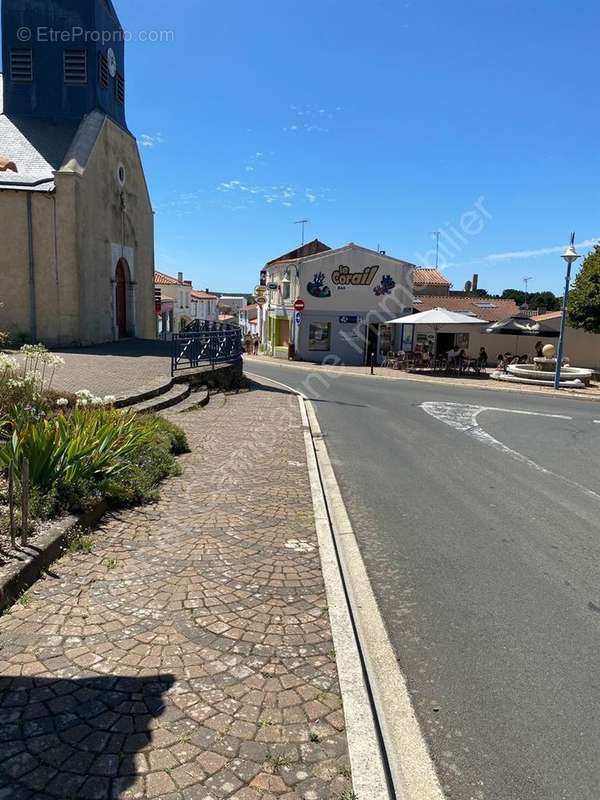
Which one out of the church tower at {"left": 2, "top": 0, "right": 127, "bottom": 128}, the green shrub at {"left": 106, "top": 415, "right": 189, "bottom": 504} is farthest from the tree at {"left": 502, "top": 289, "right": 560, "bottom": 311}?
the green shrub at {"left": 106, "top": 415, "right": 189, "bottom": 504}

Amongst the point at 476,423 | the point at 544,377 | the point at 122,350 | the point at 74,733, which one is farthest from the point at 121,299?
the point at 74,733

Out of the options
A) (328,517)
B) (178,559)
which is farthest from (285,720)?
(328,517)

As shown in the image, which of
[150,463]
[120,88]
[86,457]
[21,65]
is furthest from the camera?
[120,88]

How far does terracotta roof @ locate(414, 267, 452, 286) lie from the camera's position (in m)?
43.1

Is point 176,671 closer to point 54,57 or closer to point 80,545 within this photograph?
point 80,545

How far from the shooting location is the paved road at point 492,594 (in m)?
2.61

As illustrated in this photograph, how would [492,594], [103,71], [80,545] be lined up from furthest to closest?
[103,71] → [80,545] → [492,594]

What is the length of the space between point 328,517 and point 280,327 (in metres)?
31.3

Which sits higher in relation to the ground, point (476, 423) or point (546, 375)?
point (546, 375)

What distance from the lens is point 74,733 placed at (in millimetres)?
2506

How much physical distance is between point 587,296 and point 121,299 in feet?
64.7

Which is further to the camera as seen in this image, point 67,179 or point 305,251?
point 305,251

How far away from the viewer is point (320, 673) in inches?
121

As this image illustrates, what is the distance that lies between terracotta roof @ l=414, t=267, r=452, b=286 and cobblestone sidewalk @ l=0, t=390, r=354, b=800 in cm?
4034
